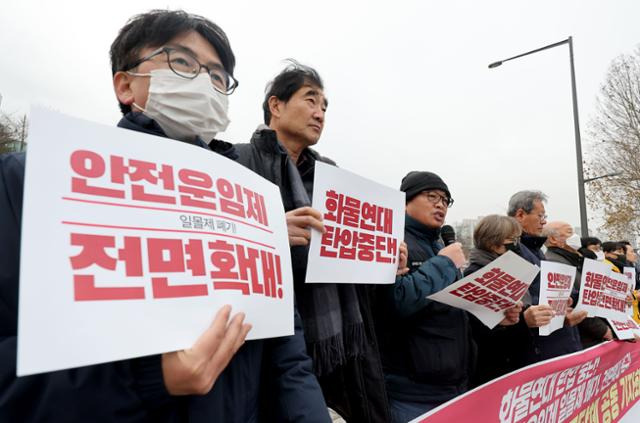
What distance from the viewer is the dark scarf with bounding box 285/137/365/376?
5.20 ft

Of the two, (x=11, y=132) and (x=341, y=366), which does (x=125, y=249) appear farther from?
(x=11, y=132)

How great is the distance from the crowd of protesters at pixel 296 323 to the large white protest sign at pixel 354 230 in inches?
3.9

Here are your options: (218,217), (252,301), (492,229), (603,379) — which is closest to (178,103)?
(218,217)

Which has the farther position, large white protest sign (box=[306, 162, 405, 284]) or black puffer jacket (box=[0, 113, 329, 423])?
large white protest sign (box=[306, 162, 405, 284])

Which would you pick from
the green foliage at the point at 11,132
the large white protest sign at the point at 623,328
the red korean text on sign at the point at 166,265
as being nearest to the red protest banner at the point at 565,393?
the large white protest sign at the point at 623,328

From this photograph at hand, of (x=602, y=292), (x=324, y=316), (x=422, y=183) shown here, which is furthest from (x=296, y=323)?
(x=602, y=292)

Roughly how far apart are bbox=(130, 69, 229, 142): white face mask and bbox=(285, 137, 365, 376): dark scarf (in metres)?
0.53

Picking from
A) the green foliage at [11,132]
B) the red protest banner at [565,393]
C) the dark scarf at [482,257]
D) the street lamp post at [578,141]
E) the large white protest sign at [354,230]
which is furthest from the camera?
the green foliage at [11,132]

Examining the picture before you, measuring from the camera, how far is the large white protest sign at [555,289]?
2639 mm

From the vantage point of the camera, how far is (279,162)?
172 cm

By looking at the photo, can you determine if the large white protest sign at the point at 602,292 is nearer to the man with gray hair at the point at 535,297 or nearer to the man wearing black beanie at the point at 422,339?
the man with gray hair at the point at 535,297

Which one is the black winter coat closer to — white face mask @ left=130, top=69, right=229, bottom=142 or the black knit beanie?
the black knit beanie

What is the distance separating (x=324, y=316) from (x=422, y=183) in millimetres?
1233

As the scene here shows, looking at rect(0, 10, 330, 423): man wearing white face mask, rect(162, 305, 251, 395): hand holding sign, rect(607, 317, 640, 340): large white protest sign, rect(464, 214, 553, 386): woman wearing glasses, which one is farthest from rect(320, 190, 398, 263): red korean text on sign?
rect(607, 317, 640, 340): large white protest sign
